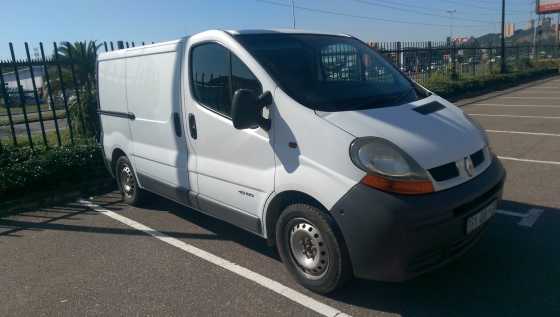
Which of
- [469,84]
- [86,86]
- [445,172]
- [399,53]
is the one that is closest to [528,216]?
[445,172]

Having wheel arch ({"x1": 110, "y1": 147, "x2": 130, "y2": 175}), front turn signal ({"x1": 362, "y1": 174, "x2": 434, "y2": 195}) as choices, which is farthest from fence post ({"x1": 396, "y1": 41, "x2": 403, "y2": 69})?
front turn signal ({"x1": 362, "y1": 174, "x2": 434, "y2": 195})

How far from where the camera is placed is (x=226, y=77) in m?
3.45

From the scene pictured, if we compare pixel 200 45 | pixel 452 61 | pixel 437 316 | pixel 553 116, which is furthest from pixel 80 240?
pixel 452 61

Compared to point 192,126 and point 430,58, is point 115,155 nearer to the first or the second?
point 192,126

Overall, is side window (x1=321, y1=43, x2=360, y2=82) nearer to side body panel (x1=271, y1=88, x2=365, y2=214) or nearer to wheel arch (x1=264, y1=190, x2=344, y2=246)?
side body panel (x1=271, y1=88, x2=365, y2=214)

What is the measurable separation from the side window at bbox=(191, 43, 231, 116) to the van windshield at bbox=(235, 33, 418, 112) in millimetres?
248

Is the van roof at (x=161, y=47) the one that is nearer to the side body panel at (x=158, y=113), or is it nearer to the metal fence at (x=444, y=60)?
the side body panel at (x=158, y=113)

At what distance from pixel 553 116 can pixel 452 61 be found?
802 cm

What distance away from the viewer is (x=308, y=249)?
304 centimetres

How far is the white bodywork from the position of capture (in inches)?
109

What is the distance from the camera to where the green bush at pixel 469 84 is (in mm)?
14520

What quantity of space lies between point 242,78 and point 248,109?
1.46 feet

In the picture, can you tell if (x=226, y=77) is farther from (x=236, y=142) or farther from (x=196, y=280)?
(x=196, y=280)

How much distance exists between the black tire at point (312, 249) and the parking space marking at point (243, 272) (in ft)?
0.36
